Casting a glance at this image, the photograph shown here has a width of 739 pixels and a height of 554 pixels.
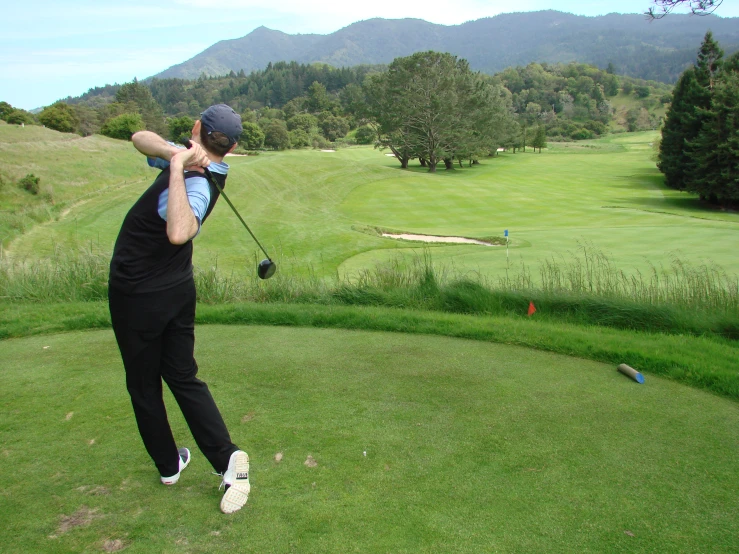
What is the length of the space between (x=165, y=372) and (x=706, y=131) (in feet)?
142

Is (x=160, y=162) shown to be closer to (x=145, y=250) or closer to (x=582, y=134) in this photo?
(x=145, y=250)

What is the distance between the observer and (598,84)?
6447 inches

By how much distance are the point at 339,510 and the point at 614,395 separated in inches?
99.2

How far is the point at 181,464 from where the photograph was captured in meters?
3.19

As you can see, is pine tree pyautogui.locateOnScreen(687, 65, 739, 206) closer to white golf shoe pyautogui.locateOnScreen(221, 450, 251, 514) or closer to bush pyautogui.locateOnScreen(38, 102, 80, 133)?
white golf shoe pyautogui.locateOnScreen(221, 450, 251, 514)

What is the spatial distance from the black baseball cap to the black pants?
82 centimetres

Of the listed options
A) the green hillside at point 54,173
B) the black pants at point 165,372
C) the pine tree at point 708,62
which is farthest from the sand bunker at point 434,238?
the pine tree at point 708,62

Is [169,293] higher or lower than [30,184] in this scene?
higher

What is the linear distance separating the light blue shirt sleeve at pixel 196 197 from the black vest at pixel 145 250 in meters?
0.02

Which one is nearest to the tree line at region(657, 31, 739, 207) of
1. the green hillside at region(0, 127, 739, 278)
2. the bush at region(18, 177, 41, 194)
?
the green hillside at region(0, 127, 739, 278)

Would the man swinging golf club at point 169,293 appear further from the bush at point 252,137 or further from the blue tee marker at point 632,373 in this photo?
the bush at point 252,137

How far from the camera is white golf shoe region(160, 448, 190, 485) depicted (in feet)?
10.00

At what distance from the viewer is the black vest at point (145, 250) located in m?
2.66

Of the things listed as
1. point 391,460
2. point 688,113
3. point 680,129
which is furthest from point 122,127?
point 391,460
